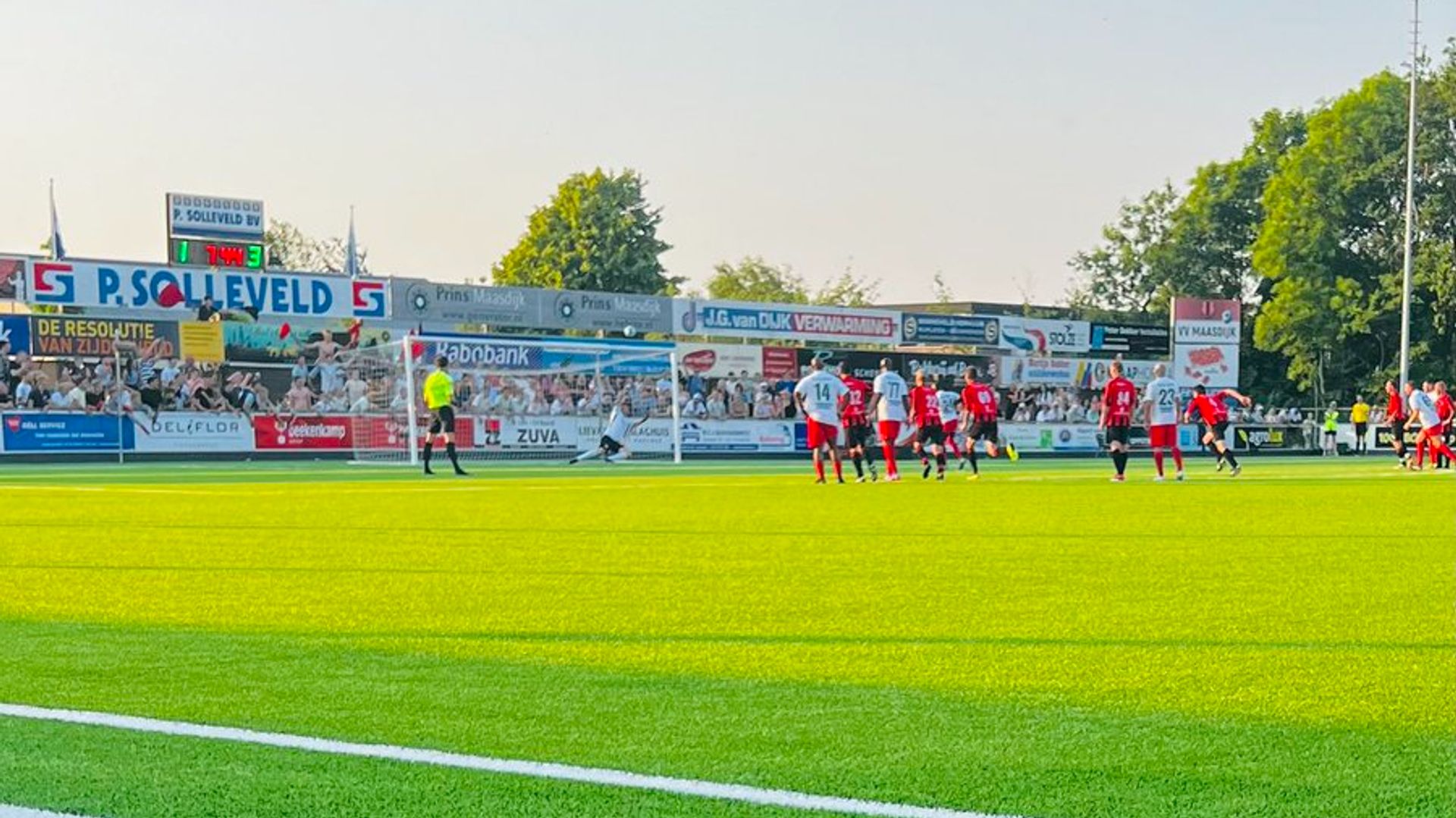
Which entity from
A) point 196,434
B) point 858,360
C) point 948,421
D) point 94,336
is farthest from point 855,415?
point 858,360

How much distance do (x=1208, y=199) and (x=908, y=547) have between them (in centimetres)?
8046

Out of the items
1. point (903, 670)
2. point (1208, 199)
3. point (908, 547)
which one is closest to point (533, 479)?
point (908, 547)

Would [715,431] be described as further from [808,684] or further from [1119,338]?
[808,684]

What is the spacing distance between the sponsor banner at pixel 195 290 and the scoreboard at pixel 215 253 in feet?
1.48

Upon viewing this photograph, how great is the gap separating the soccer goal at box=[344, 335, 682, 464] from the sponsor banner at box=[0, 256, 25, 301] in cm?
836

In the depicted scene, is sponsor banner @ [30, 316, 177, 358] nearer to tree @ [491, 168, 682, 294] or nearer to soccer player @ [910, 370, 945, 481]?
soccer player @ [910, 370, 945, 481]

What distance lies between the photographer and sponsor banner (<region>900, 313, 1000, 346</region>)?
184 feet

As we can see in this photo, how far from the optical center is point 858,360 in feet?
167

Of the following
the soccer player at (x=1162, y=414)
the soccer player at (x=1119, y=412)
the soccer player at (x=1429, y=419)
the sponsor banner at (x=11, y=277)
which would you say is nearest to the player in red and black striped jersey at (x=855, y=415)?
the soccer player at (x=1119, y=412)

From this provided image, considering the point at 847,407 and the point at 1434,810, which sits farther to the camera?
the point at 847,407

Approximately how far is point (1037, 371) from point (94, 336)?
33.4m

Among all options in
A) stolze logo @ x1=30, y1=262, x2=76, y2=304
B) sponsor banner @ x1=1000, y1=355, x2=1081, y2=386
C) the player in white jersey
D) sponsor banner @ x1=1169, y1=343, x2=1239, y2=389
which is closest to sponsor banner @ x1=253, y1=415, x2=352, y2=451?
the player in white jersey

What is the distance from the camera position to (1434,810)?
3.74 meters

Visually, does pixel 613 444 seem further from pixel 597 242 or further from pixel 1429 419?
pixel 597 242
